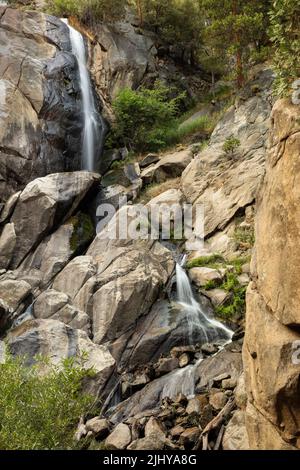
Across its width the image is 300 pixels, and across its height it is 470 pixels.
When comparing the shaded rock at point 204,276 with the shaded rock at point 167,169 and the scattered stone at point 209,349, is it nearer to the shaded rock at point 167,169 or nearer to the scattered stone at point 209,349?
the scattered stone at point 209,349

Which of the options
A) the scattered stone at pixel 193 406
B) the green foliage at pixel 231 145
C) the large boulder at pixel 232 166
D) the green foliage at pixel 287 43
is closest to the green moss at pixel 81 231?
the large boulder at pixel 232 166

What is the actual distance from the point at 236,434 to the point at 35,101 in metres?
21.0

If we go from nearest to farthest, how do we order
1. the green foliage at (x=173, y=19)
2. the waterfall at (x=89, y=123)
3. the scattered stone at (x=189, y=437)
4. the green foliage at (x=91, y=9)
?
the scattered stone at (x=189, y=437), the waterfall at (x=89, y=123), the green foliage at (x=91, y=9), the green foliage at (x=173, y=19)

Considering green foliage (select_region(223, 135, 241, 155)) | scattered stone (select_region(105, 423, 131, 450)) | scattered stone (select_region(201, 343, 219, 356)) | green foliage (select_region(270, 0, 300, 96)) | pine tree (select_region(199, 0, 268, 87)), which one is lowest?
scattered stone (select_region(105, 423, 131, 450))

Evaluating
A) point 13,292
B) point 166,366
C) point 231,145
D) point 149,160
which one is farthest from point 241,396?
point 149,160

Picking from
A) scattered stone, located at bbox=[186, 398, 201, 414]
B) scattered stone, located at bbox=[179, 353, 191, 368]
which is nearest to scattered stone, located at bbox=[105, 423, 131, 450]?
scattered stone, located at bbox=[186, 398, 201, 414]

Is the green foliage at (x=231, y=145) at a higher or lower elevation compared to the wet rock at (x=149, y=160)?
higher

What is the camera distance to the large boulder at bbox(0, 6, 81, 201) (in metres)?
22.4

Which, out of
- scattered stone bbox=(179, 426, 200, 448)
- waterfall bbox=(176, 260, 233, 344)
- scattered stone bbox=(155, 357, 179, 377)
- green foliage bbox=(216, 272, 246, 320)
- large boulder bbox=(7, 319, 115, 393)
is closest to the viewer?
scattered stone bbox=(179, 426, 200, 448)

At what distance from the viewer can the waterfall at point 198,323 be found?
14625mm

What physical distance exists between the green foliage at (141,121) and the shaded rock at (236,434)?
63.3 feet

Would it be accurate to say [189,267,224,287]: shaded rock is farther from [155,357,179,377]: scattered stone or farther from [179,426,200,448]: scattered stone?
[179,426,200,448]: scattered stone

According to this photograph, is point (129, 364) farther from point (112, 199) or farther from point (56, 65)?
point (56, 65)

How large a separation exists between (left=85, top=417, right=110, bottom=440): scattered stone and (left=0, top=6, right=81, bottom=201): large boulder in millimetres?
13593
